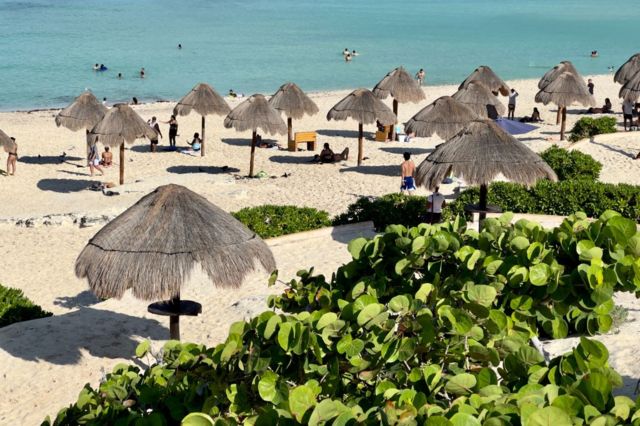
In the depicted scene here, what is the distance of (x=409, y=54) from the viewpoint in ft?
221

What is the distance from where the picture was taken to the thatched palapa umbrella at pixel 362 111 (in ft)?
74.7

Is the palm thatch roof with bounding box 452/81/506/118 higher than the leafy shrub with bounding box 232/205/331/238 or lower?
higher

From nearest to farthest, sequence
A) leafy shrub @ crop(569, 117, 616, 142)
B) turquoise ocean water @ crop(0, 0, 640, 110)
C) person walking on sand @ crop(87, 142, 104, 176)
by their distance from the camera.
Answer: person walking on sand @ crop(87, 142, 104, 176)
leafy shrub @ crop(569, 117, 616, 142)
turquoise ocean water @ crop(0, 0, 640, 110)

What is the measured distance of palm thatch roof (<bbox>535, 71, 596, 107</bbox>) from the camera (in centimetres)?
2489

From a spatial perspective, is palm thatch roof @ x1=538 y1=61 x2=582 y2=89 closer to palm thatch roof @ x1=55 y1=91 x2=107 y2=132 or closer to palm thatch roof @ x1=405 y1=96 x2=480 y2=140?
palm thatch roof @ x1=405 y1=96 x2=480 y2=140

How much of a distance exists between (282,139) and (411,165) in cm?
993

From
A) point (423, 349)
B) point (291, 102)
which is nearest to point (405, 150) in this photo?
point (291, 102)

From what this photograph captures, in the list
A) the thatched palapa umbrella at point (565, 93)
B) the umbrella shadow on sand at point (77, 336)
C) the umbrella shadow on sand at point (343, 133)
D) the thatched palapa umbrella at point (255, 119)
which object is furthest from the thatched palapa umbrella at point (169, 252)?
the umbrella shadow on sand at point (343, 133)

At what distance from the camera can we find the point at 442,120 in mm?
20953

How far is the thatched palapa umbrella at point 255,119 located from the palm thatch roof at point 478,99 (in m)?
5.64

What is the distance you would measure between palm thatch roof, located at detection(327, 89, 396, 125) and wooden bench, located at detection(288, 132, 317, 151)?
227 centimetres

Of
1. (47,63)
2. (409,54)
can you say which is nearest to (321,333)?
(47,63)

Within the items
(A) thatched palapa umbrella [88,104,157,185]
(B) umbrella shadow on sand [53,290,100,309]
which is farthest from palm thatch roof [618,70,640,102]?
(B) umbrella shadow on sand [53,290,100,309]

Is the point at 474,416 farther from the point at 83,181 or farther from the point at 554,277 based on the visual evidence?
the point at 83,181
